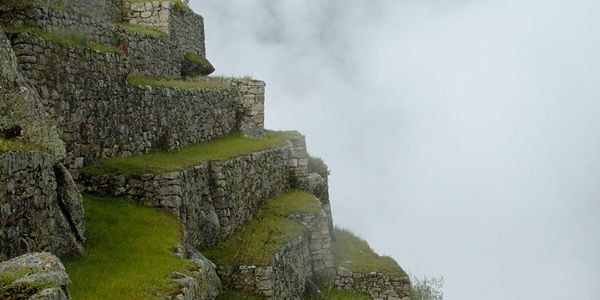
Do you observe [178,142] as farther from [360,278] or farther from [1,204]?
[1,204]

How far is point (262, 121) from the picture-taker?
3114 cm

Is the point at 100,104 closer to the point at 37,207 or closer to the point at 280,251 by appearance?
the point at 280,251

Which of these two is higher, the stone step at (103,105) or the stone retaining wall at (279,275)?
the stone step at (103,105)

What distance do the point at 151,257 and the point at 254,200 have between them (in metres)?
10.5

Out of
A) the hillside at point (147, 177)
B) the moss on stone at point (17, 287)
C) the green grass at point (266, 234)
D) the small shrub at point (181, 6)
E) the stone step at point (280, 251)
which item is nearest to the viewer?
the moss on stone at point (17, 287)

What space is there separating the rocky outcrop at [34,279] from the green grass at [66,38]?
8070mm

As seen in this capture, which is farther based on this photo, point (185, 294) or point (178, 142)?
point (178, 142)

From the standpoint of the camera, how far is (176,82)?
25.5 meters

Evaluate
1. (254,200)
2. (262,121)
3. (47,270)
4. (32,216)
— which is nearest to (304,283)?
(254,200)

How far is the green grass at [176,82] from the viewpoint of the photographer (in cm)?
2196

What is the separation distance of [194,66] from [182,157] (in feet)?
32.0

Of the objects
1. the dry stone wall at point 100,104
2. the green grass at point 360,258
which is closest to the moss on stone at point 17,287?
the dry stone wall at point 100,104

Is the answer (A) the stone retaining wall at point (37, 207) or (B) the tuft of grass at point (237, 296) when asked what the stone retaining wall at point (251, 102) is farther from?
(A) the stone retaining wall at point (37, 207)

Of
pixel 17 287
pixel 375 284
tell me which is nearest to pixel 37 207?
pixel 17 287
